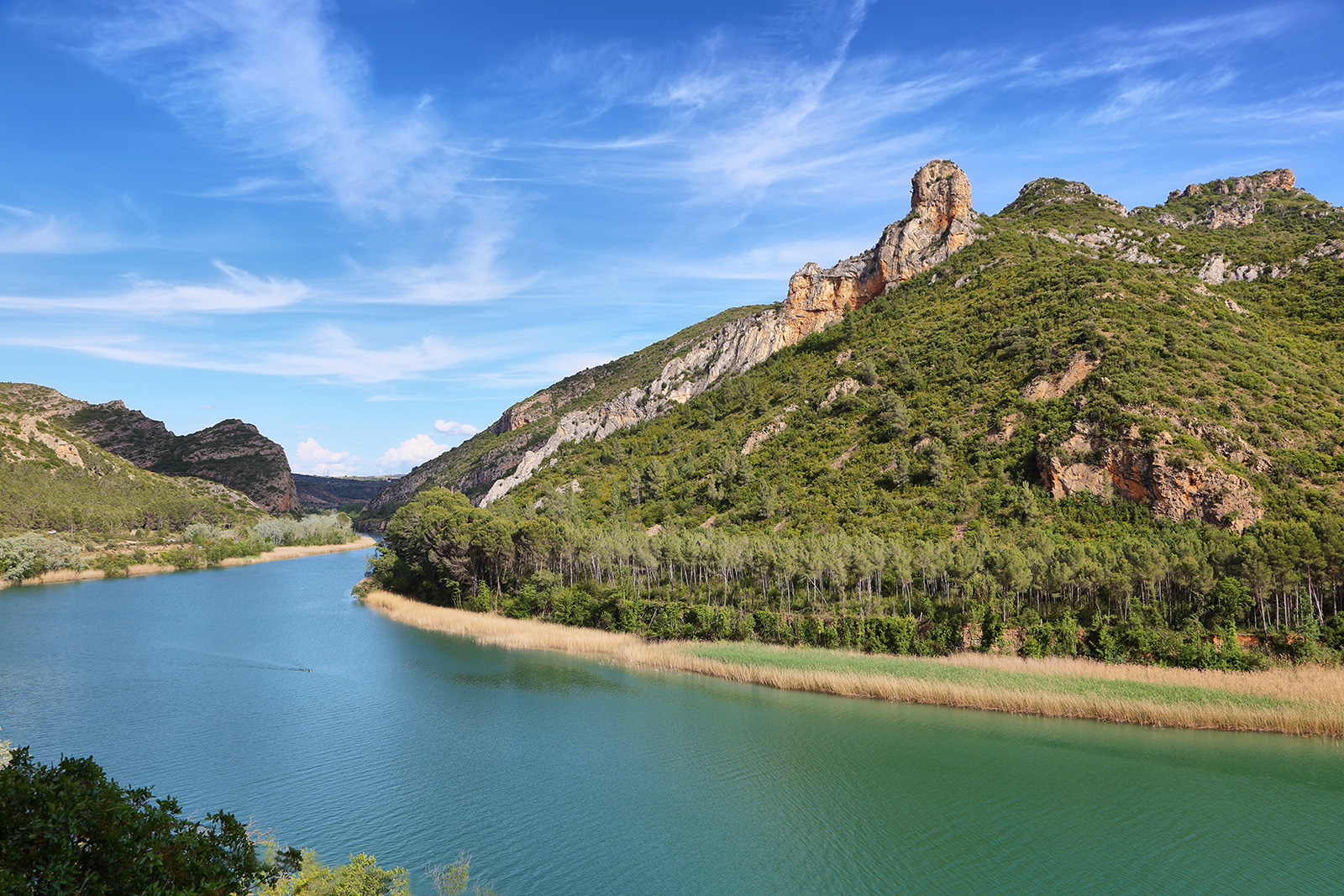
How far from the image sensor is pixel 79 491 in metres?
113

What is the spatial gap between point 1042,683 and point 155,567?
100688 mm

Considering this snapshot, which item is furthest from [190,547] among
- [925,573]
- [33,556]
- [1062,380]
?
[1062,380]

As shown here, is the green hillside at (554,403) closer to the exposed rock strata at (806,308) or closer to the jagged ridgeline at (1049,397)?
the exposed rock strata at (806,308)

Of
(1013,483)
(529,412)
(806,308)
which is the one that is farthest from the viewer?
(529,412)

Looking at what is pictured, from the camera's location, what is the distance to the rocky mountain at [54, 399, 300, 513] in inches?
6841

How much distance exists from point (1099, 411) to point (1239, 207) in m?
65.9

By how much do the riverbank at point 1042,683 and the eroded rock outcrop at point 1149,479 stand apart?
43.2 ft

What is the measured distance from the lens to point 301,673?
131 feet

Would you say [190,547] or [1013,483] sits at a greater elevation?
[1013,483]

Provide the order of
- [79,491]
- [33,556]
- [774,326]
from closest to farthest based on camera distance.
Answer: [33,556]
[774,326]
[79,491]

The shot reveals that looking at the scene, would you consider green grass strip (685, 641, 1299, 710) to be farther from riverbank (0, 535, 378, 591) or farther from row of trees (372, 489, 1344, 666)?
riverbank (0, 535, 378, 591)

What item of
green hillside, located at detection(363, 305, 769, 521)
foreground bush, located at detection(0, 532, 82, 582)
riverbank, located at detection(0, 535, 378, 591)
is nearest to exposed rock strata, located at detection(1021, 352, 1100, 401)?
green hillside, located at detection(363, 305, 769, 521)

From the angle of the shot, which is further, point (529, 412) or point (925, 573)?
point (529, 412)

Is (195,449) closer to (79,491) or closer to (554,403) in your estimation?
(79,491)
